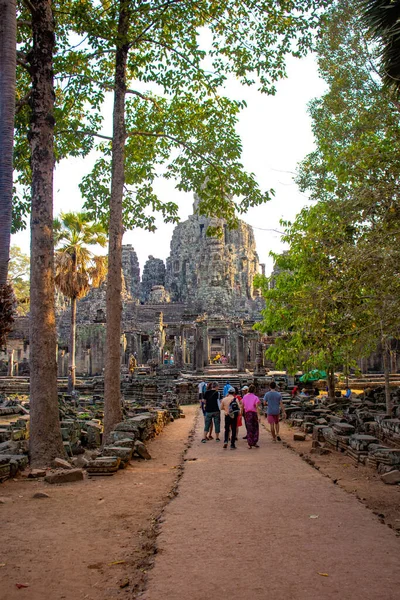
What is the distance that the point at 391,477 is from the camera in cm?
796

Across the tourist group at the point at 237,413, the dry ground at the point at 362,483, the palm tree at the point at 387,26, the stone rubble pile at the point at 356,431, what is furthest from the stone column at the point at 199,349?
the palm tree at the point at 387,26

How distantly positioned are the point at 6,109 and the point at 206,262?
4473cm

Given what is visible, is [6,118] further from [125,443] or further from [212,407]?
[212,407]

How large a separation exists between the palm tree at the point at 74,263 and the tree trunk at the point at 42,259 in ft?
49.2

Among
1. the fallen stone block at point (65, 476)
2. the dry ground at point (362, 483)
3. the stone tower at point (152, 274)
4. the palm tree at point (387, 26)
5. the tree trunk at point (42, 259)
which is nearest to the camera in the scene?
the dry ground at point (362, 483)

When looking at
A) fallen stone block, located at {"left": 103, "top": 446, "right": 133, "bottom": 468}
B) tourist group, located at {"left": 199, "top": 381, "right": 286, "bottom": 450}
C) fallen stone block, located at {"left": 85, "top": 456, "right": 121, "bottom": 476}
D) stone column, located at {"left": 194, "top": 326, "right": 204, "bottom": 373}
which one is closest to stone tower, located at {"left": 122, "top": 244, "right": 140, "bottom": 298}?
stone column, located at {"left": 194, "top": 326, "right": 204, "bottom": 373}

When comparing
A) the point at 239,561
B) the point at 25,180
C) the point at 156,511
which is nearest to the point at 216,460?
the point at 156,511

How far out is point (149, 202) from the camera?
592 inches

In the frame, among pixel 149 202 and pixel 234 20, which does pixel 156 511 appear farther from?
pixel 234 20

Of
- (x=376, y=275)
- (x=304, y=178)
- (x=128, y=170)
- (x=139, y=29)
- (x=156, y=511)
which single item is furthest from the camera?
(x=304, y=178)

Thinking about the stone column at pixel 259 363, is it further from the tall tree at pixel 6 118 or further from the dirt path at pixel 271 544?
the tall tree at pixel 6 118

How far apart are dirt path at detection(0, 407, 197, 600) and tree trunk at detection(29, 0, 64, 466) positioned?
3.95ft

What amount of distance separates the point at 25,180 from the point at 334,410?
1201 cm

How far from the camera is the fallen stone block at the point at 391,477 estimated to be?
25.9ft
